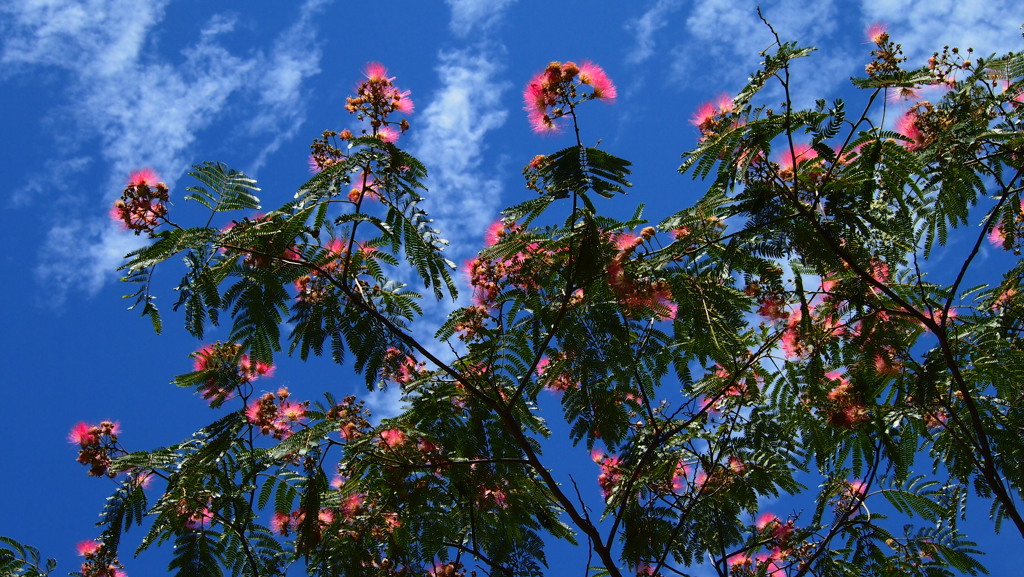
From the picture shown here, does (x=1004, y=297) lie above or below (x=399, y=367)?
above

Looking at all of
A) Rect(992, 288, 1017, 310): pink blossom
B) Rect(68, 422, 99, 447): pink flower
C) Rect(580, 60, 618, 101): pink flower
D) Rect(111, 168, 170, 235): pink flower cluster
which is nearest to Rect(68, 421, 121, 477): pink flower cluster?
Rect(68, 422, 99, 447): pink flower

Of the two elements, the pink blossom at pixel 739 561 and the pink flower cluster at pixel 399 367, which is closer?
the pink flower cluster at pixel 399 367

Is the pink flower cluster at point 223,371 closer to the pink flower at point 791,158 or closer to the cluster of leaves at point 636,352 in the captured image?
the cluster of leaves at point 636,352

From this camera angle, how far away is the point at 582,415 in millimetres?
4695

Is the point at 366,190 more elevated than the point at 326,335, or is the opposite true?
the point at 366,190

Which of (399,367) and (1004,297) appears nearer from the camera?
(399,367)

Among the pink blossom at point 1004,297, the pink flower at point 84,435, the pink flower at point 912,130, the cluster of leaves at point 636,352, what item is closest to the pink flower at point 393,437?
the cluster of leaves at point 636,352

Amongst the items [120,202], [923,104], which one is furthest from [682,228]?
[120,202]

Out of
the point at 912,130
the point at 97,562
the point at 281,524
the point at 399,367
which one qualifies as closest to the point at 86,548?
the point at 97,562

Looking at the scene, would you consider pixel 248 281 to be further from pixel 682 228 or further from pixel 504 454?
pixel 682 228

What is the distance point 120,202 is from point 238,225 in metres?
0.51

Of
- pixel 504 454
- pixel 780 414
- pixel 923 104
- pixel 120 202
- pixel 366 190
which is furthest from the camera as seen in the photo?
pixel 780 414

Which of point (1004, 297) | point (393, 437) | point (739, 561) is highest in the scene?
point (1004, 297)

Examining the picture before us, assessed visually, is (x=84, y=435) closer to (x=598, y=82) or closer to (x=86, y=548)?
(x=86, y=548)
